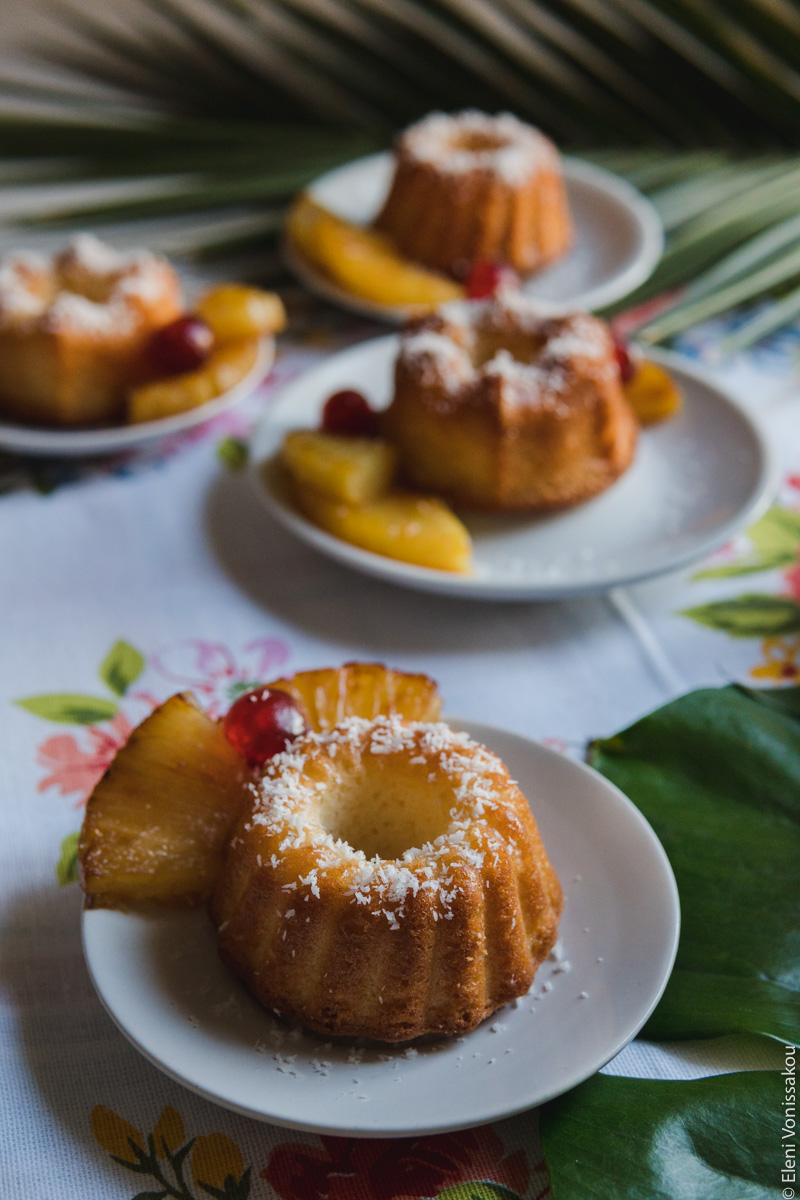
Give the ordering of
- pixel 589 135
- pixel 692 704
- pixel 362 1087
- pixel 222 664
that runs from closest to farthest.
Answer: pixel 362 1087, pixel 692 704, pixel 222 664, pixel 589 135

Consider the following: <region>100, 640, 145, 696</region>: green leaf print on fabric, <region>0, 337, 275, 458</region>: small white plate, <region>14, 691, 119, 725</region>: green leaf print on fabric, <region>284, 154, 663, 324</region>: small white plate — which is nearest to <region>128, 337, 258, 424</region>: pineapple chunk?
<region>0, 337, 275, 458</region>: small white plate

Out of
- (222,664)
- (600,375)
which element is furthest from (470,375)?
(222,664)

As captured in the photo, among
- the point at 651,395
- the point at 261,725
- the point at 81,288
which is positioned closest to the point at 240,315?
the point at 81,288

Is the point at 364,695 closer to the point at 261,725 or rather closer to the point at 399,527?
the point at 261,725

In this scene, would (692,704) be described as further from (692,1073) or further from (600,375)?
(600,375)

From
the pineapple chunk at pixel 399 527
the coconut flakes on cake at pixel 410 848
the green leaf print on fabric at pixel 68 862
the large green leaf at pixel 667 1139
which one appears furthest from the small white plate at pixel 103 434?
the large green leaf at pixel 667 1139

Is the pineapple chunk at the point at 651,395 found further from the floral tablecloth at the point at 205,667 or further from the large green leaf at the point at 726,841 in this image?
the large green leaf at the point at 726,841

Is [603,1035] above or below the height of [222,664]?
above
